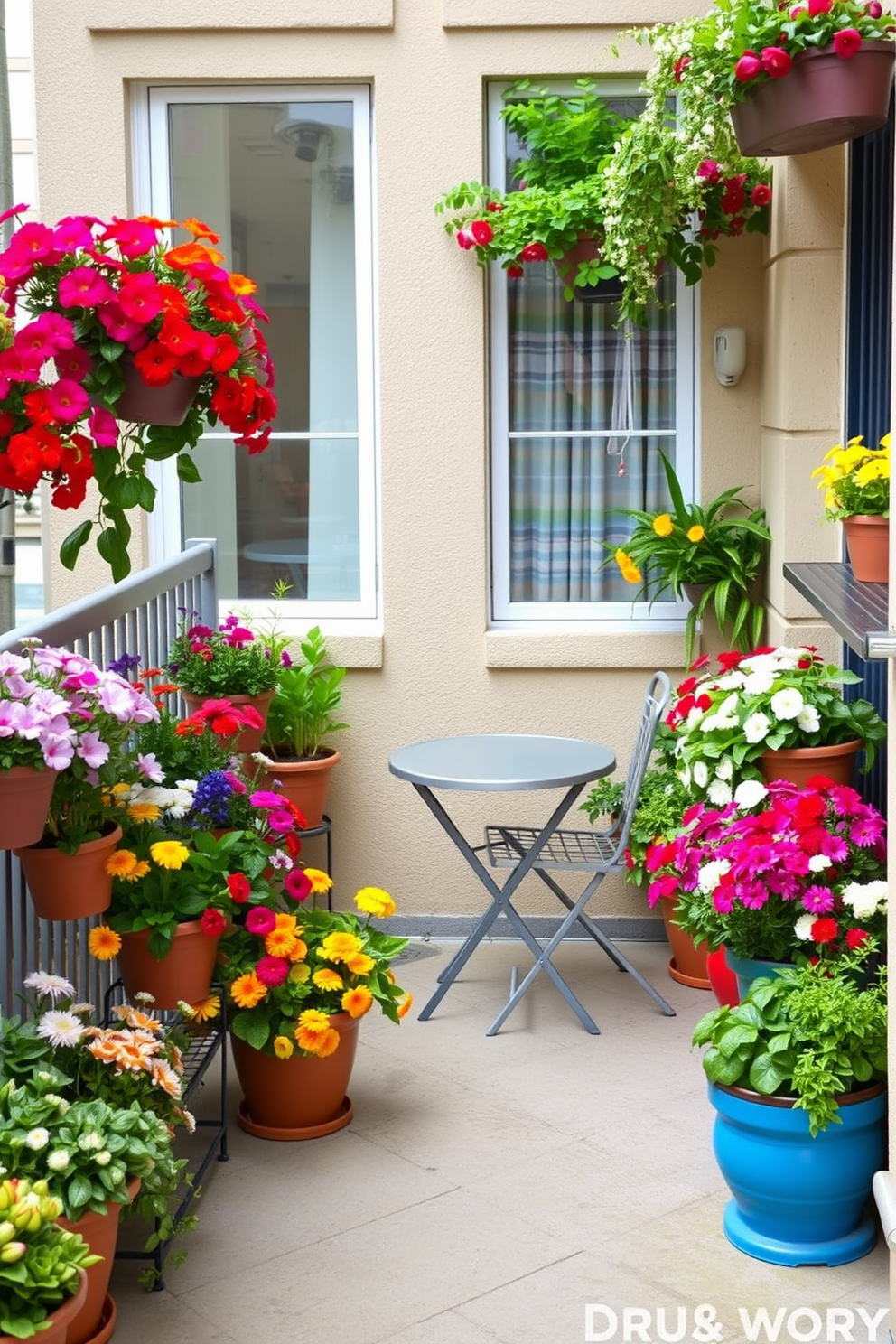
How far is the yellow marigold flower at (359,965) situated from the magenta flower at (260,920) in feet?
0.75

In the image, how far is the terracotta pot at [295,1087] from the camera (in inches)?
141

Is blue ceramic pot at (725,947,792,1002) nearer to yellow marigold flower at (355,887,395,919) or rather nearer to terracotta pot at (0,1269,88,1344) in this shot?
yellow marigold flower at (355,887,395,919)

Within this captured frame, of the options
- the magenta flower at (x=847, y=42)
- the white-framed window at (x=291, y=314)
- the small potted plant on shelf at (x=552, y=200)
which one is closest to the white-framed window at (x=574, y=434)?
the small potted plant on shelf at (x=552, y=200)

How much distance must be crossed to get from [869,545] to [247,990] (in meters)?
1.66

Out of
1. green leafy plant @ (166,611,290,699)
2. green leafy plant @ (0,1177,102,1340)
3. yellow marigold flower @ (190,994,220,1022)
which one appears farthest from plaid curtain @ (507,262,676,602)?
green leafy plant @ (0,1177,102,1340)

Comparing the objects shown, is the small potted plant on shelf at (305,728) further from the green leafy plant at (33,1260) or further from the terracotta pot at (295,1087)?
the green leafy plant at (33,1260)

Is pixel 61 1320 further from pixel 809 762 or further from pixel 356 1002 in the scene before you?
pixel 809 762

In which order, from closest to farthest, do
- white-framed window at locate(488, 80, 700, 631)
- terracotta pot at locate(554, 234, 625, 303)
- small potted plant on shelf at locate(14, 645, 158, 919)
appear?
small potted plant on shelf at locate(14, 645, 158, 919) < terracotta pot at locate(554, 234, 625, 303) < white-framed window at locate(488, 80, 700, 631)

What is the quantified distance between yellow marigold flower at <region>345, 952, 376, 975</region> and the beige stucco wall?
1.50 meters

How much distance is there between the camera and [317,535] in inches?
204

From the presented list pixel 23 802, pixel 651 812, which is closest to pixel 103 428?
pixel 23 802

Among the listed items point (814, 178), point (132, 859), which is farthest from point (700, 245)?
point (132, 859)

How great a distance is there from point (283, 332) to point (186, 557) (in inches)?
41.7

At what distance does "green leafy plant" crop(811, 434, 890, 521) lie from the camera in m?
3.28
